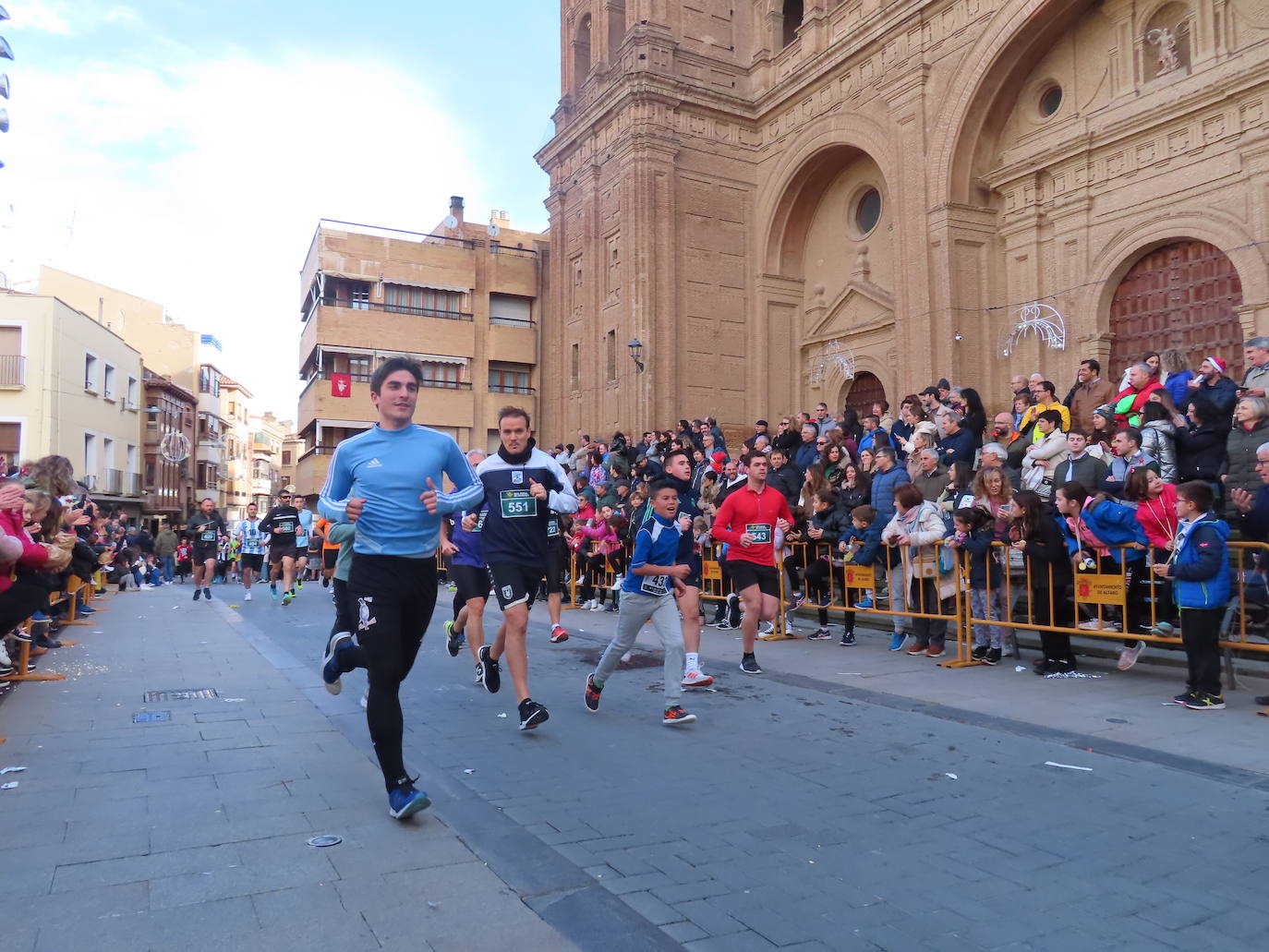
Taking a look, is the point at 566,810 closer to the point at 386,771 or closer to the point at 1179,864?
the point at 386,771

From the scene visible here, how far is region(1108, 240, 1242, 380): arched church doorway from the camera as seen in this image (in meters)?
16.2

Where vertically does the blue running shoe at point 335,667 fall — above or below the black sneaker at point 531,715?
above

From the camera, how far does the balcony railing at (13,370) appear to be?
37188mm

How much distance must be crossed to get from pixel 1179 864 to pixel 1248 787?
4.67 ft

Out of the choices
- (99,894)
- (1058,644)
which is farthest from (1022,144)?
(99,894)

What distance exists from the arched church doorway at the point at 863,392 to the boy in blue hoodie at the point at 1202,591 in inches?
666

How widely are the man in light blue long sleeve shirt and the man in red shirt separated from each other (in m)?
4.12

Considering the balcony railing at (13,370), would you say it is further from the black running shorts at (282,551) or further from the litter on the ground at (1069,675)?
the litter on the ground at (1069,675)

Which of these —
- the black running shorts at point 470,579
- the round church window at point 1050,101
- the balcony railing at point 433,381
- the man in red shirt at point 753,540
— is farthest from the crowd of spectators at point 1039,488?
the balcony railing at point 433,381

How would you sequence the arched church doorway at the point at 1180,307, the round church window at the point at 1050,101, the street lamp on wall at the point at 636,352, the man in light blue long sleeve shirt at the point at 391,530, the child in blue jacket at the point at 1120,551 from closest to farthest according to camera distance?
1. the man in light blue long sleeve shirt at the point at 391,530
2. the child in blue jacket at the point at 1120,551
3. the arched church doorway at the point at 1180,307
4. the round church window at the point at 1050,101
5. the street lamp on wall at the point at 636,352

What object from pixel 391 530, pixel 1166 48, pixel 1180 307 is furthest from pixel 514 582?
pixel 1166 48

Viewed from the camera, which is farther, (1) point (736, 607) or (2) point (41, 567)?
(1) point (736, 607)

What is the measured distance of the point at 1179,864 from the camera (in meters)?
3.84

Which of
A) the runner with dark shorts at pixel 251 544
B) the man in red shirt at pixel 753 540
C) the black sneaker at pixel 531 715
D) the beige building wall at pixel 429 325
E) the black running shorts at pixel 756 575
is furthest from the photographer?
the beige building wall at pixel 429 325
